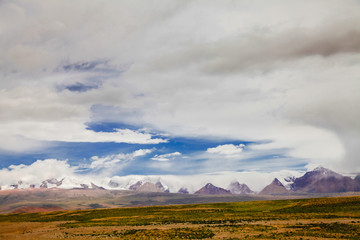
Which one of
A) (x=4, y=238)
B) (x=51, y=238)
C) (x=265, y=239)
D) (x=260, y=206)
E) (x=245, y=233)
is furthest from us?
(x=260, y=206)

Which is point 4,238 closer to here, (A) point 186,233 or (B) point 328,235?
(A) point 186,233

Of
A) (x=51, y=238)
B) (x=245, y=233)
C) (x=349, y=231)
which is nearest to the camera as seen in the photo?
(x=349, y=231)

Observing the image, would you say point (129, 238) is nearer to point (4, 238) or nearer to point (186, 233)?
point (186, 233)

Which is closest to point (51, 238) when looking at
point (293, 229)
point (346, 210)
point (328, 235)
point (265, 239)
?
point (265, 239)

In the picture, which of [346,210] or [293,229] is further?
[346,210]

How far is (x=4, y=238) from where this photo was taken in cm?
6931

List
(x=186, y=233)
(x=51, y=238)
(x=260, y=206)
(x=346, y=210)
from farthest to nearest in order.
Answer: (x=260, y=206)
(x=346, y=210)
(x=51, y=238)
(x=186, y=233)

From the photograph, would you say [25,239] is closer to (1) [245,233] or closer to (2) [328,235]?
(1) [245,233]

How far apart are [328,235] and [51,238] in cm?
5226

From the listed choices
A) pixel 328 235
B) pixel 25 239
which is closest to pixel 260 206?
pixel 328 235

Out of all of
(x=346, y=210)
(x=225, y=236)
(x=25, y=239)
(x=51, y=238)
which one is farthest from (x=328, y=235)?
(x=25, y=239)

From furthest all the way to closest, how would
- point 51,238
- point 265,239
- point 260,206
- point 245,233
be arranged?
point 260,206
point 51,238
point 245,233
point 265,239

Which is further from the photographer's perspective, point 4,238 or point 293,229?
point 4,238

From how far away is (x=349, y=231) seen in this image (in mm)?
49156
